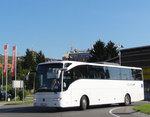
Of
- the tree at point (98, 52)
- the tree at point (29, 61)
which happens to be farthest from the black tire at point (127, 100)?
the tree at point (29, 61)

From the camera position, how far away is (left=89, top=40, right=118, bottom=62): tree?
73100 millimetres

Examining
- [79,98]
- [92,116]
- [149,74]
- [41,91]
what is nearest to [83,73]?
[79,98]

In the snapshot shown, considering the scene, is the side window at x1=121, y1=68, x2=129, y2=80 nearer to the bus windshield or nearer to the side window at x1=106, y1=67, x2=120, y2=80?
the side window at x1=106, y1=67, x2=120, y2=80

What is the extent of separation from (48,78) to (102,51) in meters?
55.3

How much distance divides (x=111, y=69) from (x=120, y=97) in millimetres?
2724

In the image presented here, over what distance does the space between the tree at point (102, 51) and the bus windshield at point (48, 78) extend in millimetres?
53517

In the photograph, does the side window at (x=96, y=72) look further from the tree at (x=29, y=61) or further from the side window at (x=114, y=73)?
the tree at (x=29, y=61)

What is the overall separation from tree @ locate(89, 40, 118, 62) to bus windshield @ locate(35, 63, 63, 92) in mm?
53517

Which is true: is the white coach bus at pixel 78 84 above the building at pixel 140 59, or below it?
below

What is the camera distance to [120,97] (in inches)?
980

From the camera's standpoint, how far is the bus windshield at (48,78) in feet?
61.2

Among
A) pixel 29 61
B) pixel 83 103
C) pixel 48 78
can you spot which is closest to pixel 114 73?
pixel 83 103

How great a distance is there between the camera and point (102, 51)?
73.4m

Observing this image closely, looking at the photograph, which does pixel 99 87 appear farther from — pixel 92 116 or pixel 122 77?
pixel 92 116
